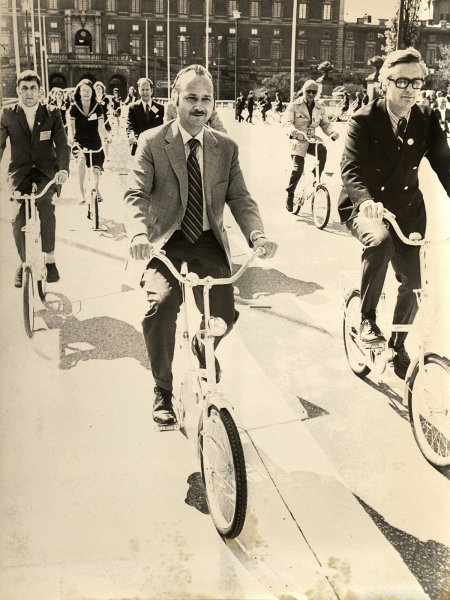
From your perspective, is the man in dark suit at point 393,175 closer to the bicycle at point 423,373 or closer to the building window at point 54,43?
the bicycle at point 423,373

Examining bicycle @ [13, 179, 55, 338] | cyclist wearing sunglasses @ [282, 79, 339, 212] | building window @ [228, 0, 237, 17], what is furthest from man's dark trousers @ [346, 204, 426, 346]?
bicycle @ [13, 179, 55, 338]

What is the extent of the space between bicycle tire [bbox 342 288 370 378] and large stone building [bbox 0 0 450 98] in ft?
4.07

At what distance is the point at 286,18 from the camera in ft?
14.3

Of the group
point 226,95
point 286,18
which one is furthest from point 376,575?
point 286,18

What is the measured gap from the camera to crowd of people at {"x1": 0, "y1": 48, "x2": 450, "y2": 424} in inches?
153

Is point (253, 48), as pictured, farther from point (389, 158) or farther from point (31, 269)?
point (31, 269)

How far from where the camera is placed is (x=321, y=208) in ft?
15.6

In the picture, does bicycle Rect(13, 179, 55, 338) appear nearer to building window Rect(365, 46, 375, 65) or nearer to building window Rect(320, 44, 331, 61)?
building window Rect(320, 44, 331, 61)

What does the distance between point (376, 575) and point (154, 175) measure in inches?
90.9

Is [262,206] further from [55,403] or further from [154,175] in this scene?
[55,403]

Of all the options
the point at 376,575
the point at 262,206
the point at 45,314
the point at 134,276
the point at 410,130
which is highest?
the point at 410,130

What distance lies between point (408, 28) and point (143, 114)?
156 cm

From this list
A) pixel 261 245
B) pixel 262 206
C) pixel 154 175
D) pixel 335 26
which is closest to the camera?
pixel 261 245

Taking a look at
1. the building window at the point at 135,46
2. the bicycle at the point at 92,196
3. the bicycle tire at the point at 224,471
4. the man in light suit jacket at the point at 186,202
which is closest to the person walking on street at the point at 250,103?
the man in light suit jacket at the point at 186,202
